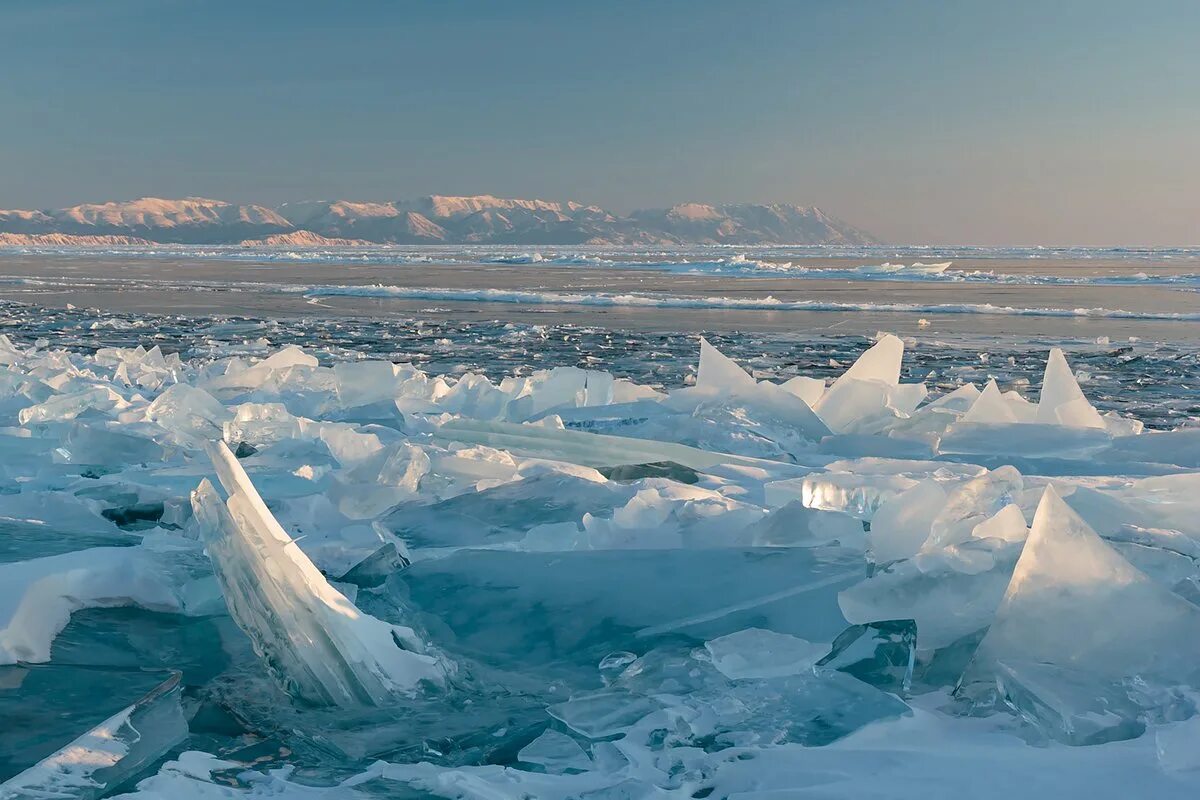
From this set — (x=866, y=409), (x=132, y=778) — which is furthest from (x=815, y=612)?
(x=866, y=409)

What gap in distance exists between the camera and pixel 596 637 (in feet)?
7.49

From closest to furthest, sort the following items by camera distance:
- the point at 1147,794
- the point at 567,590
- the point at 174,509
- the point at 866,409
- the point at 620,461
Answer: the point at 1147,794
the point at 567,590
the point at 174,509
the point at 620,461
the point at 866,409

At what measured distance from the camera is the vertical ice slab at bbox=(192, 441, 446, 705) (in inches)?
79.9

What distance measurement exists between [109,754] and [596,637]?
0.99 meters

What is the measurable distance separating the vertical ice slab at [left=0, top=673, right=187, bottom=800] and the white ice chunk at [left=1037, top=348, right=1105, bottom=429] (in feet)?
12.1

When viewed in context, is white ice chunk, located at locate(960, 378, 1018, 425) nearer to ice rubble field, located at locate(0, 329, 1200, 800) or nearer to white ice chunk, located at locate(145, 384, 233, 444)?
ice rubble field, located at locate(0, 329, 1200, 800)

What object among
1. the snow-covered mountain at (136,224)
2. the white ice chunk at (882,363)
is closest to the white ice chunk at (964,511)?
the white ice chunk at (882,363)

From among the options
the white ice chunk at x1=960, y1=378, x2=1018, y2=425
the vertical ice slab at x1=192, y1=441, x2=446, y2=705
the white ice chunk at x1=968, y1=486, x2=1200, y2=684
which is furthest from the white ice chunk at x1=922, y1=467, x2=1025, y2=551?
the white ice chunk at x1=960, y1=378, x2=1018, y2=425

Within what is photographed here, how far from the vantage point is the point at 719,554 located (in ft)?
8.11

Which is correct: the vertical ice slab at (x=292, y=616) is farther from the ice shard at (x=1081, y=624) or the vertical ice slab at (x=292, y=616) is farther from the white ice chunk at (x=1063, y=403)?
the white ice chunk at (x=1063, y=403)

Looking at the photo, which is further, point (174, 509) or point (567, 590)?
point (174, 509)

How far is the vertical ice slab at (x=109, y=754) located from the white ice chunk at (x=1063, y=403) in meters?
3.70

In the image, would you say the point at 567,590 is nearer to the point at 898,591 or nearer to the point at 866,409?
the point at 898,591

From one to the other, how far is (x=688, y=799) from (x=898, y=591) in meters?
0.64
